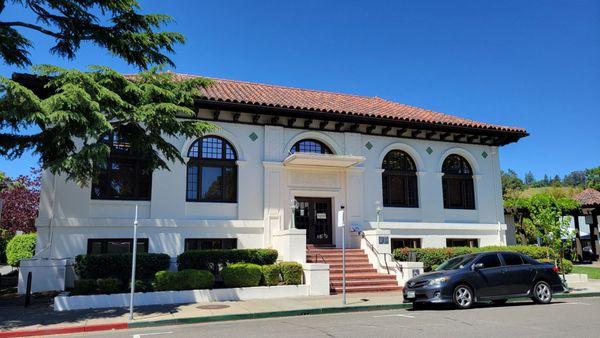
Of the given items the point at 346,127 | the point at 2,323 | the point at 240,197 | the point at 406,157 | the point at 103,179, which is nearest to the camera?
the point at 2,323

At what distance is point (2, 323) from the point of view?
34.4 ft

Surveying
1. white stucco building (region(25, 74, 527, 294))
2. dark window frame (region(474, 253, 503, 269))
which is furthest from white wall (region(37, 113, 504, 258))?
dark window frame (region(474, 253, 503, 269))

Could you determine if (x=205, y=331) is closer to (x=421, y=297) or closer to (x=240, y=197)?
(x=421, y=297)

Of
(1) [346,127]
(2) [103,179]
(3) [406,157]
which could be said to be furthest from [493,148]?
(2) [103,179]

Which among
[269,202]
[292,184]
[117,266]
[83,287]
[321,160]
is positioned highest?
[321,160]

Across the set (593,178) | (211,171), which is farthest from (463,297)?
(593,178)

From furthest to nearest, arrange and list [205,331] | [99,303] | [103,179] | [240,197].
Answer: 1. [240,197]
2. [103,179]
3. [99,303]
4. [205,331]

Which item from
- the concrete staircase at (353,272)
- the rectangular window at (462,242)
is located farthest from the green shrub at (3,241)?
the rectangular window at (462,242)

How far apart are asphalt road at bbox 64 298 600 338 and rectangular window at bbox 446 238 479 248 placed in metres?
8.64

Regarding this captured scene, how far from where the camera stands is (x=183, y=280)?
13.9 metres

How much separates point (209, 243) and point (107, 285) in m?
4.65

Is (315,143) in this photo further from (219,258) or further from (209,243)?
(219,258)

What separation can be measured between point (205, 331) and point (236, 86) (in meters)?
13.8

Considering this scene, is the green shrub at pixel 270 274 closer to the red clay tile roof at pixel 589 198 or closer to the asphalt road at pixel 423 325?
the asphalt road at pixel 423 325
